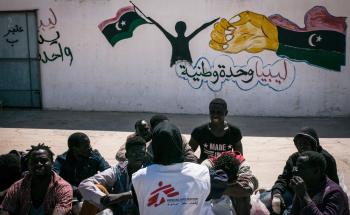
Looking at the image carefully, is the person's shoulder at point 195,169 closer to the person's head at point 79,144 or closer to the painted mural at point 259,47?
the person's head at point 79,144

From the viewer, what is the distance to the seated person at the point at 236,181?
10.4ft

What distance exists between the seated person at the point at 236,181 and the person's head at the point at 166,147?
2.11ft

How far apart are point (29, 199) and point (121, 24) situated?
7.27 meters

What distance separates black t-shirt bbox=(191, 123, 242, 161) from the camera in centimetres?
459

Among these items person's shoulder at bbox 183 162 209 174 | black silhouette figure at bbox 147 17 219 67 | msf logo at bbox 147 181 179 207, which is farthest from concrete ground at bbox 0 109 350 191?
msf logo at bbox 147 181 179 207

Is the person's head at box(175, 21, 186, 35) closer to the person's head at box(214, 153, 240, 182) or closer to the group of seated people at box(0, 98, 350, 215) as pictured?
the group of seated people at box(0, 98, 350, 215)

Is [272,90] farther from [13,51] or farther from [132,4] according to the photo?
[13,51]

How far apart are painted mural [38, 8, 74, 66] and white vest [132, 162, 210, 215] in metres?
8.54

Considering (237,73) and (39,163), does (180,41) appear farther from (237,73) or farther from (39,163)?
(39,163)

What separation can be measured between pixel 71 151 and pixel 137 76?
619 cm

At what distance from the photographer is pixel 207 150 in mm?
4633

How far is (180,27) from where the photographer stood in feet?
32.7

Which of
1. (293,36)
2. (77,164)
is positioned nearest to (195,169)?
(77,164)

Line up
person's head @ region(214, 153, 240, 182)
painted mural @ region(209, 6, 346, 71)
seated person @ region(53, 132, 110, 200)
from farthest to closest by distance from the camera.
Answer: painted mural @ region(209, 6, 346, 71) → seated person @ region(53, 132, 110, 200) → person's head @ region(214, 153, 240, 182)
